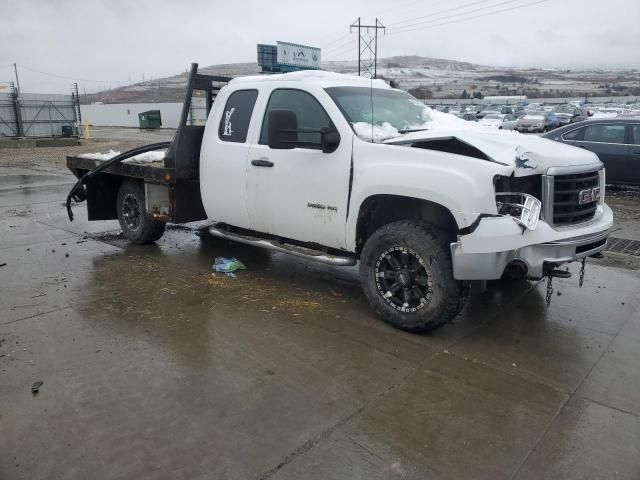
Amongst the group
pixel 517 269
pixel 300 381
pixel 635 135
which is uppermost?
pixel 635 135

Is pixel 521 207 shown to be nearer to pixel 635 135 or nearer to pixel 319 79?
pixel 319 79

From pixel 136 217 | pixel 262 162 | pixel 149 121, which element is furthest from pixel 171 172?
pixel 149 121

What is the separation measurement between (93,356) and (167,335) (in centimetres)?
60

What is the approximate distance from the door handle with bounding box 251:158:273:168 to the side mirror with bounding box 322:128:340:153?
73 centimetres

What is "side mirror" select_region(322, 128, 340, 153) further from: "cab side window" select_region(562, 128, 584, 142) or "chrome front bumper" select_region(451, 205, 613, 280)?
"cab side window" select_region(562, 128, 584, 142)

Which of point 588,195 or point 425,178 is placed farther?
point 588,195

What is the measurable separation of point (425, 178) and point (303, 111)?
5.29 feet

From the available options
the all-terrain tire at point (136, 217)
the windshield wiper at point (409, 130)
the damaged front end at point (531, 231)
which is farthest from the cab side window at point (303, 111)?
the all-terrain tire at point (136, 217)

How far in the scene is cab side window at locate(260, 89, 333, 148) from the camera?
5047 millimetres

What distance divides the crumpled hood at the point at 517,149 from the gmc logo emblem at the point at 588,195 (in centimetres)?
23

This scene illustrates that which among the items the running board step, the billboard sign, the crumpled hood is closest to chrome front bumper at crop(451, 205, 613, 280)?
the crumpled hood

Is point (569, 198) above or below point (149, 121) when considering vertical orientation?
below

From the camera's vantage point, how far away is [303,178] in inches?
199

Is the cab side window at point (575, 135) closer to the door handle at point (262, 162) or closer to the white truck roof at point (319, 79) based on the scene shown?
the white truck roof at point (319, 79)
